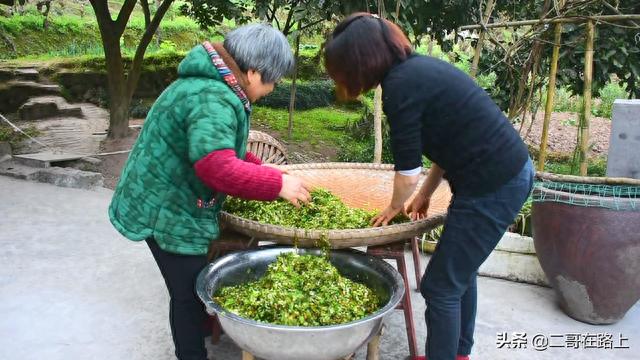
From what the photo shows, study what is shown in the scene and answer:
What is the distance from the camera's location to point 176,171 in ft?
7.11

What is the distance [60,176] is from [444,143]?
4882 mm

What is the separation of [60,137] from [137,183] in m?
7.03

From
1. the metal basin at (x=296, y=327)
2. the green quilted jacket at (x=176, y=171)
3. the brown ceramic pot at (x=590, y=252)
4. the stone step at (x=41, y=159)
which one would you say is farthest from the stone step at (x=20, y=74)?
the brown ceramic pot at (x=590, y=252)

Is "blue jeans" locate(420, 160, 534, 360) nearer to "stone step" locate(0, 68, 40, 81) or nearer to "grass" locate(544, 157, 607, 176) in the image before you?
"grass" locate(544, 157, 607, 176)

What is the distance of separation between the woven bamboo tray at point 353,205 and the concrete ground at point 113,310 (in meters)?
0.74

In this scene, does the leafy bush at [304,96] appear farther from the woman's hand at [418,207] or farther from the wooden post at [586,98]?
the woman's hand at [418,207]

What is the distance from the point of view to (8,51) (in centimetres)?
1304

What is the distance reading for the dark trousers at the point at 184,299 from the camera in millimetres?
2273

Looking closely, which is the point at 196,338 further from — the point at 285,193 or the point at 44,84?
the point at 44,84

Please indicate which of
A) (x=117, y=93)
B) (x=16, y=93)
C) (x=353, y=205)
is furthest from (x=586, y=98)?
(x=16, y=93)

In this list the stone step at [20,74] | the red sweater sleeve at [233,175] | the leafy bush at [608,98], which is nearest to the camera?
the red sweater sleeve at [233,175]

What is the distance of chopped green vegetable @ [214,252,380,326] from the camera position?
201 cm

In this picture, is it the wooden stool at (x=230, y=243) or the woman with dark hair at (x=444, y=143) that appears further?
the wooden stool at (x=230, y=243)

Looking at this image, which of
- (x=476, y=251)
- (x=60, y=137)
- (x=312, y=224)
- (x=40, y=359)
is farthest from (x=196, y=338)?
(x=60, y=137)
